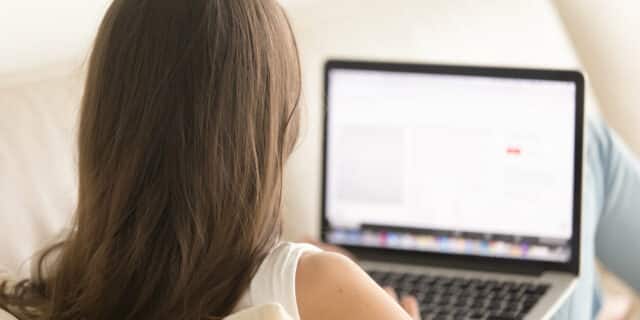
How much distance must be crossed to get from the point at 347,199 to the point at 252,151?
584 millimetres

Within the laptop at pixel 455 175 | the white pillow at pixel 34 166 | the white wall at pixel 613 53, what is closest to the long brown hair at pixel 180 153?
the white pillow at pixel 34 166

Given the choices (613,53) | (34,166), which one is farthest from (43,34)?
(613,53)

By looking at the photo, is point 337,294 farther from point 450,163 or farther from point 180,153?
point 450,163

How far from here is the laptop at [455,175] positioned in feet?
4.75

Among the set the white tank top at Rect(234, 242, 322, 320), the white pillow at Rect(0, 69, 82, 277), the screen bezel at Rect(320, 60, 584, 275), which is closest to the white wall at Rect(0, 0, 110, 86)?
the white pillow at Rect(0, 69, 82, 277)

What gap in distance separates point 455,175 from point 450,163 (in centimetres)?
2

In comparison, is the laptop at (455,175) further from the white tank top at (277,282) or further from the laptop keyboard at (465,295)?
the white tank top at (277,282)

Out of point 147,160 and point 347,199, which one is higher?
point 147,160

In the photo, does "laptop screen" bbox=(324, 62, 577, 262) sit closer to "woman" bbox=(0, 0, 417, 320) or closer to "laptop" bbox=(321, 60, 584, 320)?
"laptop" bbox=(321, 60, 584, 320)

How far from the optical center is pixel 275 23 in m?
0.99

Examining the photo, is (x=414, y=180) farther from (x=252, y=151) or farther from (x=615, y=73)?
(x=615, y=73)

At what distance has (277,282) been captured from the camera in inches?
38.0

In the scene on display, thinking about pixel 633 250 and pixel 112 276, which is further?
pixel 633 250

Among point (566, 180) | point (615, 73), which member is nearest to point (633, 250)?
point (566, 180)
